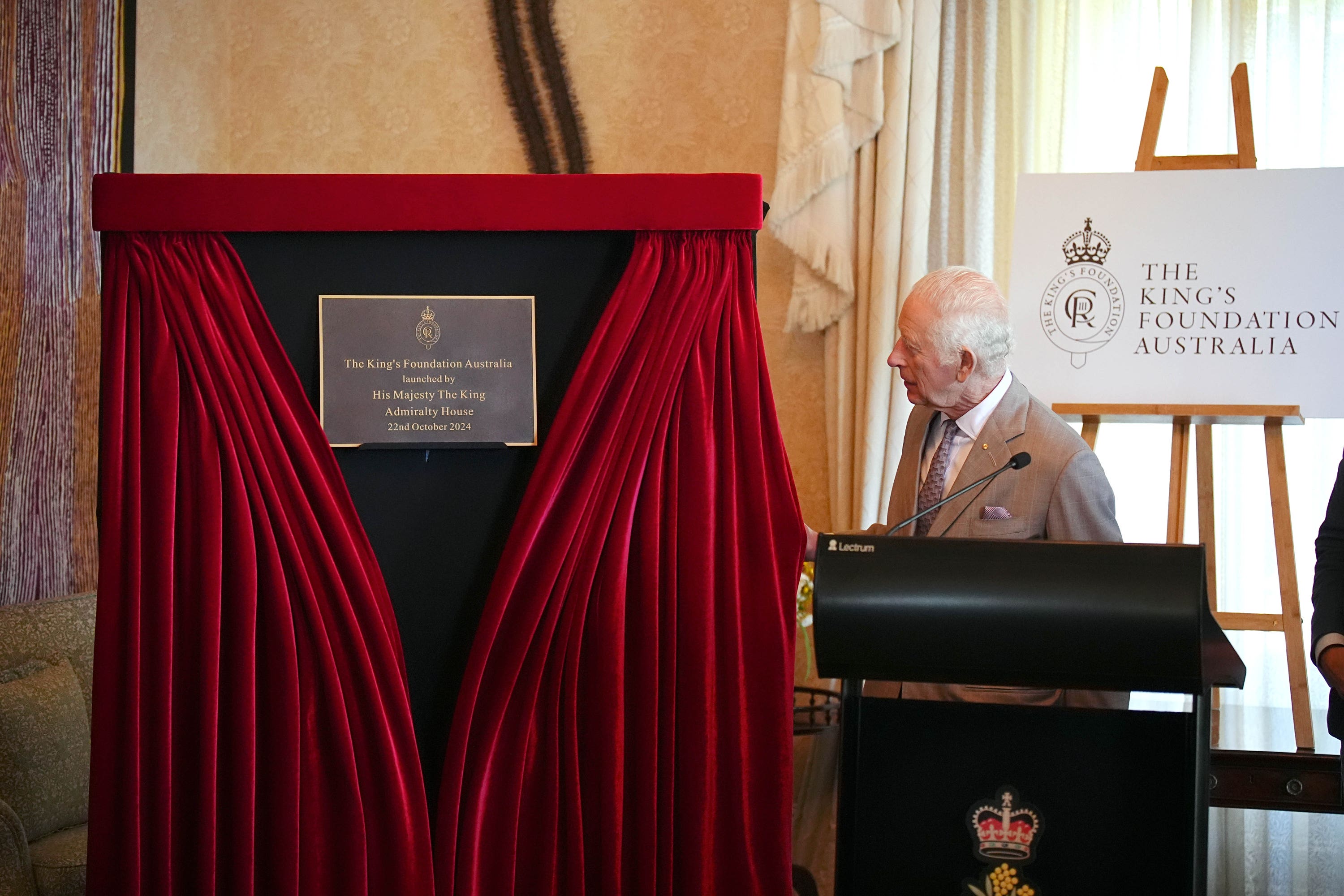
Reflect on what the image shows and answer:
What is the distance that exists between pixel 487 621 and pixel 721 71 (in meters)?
2.64

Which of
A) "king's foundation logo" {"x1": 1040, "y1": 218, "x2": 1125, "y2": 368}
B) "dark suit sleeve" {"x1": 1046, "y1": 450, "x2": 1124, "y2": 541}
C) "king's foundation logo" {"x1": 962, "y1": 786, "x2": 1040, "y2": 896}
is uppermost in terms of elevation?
"king's foundation logo" {"x1": 1040, "y1": 218, "x2": 1125, "y2": 368}

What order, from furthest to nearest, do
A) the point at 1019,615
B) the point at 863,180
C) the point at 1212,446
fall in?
the point at 863,180 < the point at 1212,446 < the point at 1019,615

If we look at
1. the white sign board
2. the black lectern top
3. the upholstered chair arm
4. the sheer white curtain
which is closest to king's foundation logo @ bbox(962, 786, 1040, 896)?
the black lectern top

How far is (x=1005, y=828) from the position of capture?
1155 millimetres

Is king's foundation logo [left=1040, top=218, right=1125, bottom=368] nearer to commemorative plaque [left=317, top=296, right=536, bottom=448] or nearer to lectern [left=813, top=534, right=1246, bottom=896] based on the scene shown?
lectern [left=813, top=534, right=1246, bottom=896]

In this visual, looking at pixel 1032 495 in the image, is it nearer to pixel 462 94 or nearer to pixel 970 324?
A: pixel 970 324

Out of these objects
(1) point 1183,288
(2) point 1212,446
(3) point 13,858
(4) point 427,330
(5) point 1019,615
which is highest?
(1) point 1183,288

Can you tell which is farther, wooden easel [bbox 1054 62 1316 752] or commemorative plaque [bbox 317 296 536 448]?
wooden easel [bbox 1054 62 1316 752]

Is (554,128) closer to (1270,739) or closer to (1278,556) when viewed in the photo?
(1278,556)

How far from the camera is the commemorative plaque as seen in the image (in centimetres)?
113

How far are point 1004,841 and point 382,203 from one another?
92cm

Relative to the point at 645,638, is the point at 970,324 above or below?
above

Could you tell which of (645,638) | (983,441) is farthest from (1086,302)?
(645,638)

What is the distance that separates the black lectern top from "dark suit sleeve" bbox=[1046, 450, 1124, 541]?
728mm
